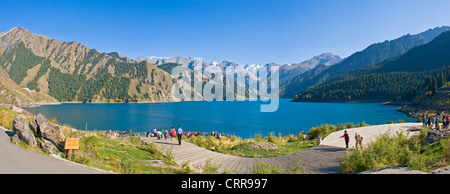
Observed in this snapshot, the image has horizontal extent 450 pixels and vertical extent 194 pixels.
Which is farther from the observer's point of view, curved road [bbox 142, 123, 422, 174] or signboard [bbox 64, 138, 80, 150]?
curved road [bbox 142, 123, 422, 174]

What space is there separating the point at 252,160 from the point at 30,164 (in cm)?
1180

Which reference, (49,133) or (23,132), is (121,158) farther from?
(23,132)

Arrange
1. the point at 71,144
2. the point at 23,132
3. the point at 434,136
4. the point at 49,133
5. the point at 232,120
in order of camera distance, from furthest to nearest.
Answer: the point at 232,120, the point at 434,136, the point at 49,133, the point at 23,132, the point at 71,144

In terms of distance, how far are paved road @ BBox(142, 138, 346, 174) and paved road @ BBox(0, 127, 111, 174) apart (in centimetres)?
569

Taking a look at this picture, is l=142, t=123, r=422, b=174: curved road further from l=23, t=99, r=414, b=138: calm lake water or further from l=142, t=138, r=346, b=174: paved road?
l=23, t=99, r=414, b=138: calm lake water

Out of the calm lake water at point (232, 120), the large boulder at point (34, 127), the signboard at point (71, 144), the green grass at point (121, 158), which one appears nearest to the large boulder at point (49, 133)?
the large boulder at point (34, 127)

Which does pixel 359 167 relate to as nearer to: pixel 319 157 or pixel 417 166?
pixel 417 166

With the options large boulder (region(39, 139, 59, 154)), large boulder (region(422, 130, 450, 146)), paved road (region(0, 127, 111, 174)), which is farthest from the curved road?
large boulder (region(39, 139, 59, 154))

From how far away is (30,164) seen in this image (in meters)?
7.51

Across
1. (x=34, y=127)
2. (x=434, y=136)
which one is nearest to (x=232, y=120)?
(x=434, y=136)

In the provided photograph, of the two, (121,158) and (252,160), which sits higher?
(121,158)

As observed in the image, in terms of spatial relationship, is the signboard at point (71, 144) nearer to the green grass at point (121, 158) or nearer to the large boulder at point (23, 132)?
the green grass at point (121, 158)

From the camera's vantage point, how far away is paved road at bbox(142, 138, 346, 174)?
12595 mm
